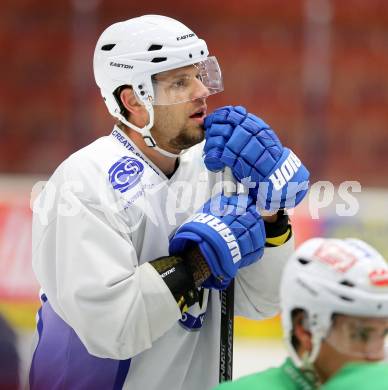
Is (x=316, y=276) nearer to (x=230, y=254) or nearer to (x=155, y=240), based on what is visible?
(x=230, y=254)

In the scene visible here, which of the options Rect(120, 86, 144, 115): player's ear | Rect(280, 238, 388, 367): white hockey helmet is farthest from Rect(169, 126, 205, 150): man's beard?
Rect(280, 238, 388, 367): white hockey helmet

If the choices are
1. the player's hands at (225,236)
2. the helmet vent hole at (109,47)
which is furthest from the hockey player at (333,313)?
the helmet vent hole at (109,47)

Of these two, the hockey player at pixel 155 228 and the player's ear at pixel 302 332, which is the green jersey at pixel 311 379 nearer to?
the player's ear at pixel 302 332

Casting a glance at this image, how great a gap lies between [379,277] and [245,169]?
75cm

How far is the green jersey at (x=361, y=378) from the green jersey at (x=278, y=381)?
0.05 m

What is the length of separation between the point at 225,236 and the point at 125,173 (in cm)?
32

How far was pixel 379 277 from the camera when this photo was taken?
4.66 feet

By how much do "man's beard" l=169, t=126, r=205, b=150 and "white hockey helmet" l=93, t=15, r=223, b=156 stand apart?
1.5 inches

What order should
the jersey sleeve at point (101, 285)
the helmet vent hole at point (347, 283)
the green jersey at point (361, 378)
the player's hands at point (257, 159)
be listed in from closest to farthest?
the green jersey at point (361, 378)
the helmet vent hole at point (347, 283)
the jersey sleeve at point (101, 285)
the player's hands at point (257, 159)

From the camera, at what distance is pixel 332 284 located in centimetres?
143

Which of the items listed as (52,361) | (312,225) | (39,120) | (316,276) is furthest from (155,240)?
(39,120)

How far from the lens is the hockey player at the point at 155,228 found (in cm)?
201

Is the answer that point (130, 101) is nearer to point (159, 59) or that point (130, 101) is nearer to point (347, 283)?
point (159, 59)

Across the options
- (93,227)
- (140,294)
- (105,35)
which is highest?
(105,35)
